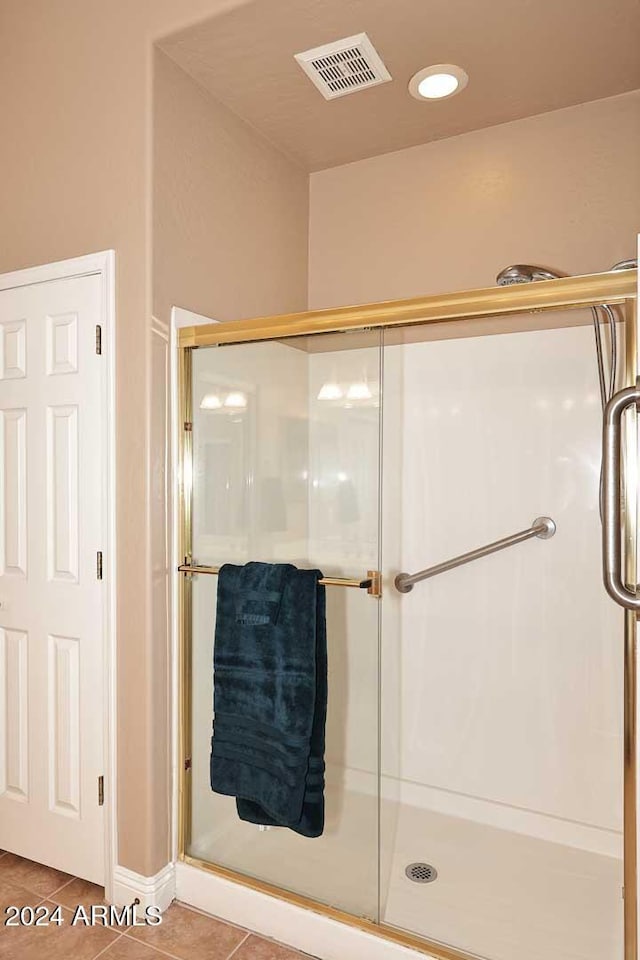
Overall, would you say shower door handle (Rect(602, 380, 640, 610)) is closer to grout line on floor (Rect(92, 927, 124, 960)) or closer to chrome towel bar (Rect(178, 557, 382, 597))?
chrome towel bar (Rect(178, 557, 382, 597))

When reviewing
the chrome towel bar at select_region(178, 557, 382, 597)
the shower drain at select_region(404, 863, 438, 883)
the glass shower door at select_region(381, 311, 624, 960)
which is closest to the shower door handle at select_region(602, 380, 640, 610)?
the chrome towel bar at select_region(178, 557, 382, 597)

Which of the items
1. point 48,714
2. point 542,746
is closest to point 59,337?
point 48,714

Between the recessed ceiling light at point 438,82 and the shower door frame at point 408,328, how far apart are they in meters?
0.80

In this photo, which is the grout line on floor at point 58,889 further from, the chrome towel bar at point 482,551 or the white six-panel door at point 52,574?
the chrome towel bar at point 482,551

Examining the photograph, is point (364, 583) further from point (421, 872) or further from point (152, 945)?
point (152, 945)

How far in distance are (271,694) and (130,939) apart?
2.67 feet

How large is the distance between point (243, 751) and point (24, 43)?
93.9 inches

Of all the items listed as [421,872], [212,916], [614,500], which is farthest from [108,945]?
[614,500]

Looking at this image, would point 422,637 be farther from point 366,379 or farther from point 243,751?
point 366,379

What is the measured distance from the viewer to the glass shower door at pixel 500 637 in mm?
2318

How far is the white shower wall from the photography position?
2.37 meters

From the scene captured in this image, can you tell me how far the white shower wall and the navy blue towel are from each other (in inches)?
25.3

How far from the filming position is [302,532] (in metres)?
1.98

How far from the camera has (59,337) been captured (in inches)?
86.2
